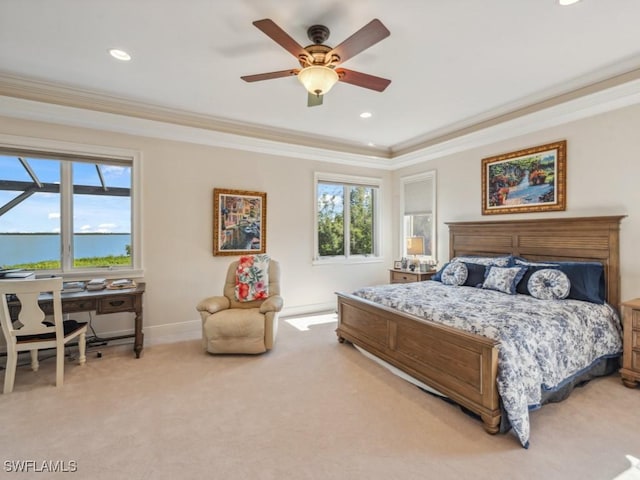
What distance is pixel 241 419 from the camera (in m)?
2.29

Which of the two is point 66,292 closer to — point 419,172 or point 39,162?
point 39,162

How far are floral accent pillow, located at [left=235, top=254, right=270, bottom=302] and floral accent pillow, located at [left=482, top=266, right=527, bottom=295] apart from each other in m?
2.59

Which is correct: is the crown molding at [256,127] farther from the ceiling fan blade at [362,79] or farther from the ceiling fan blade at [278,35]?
the ceiling fan blade at [278,35]

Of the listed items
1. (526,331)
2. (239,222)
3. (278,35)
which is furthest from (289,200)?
(526,331)

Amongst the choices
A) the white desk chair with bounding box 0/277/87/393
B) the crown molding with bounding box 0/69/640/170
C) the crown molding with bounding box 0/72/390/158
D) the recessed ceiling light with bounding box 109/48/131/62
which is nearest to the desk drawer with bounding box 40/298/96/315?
the white desk chair with bounding box 0/277/87/393

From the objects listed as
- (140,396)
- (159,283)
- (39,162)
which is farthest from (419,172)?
(39,162)

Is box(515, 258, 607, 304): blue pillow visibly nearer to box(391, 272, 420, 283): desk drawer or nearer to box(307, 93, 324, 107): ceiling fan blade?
box(391, 272, 420, 283): desk drawer

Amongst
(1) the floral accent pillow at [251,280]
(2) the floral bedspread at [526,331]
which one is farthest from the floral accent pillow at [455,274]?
(1) the floral accent pillow at [251,280]

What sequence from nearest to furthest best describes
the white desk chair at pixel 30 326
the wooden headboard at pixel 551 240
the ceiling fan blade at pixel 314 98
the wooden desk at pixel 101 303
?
1. the ceiling fan blade at pixel 314 98
2. the white desk chair at pixel 30 326
3. the wooden desk at pixel 101 303
4. the wooden headboard at pixel 551 240

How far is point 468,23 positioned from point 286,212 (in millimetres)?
3341

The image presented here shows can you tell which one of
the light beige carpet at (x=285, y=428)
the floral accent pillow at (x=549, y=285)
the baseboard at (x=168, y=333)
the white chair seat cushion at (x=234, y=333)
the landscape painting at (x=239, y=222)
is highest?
the landscape painting at (x=239, y=222)

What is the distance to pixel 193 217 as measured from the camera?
4324mm

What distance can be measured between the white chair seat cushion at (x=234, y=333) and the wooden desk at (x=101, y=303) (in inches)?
29.1

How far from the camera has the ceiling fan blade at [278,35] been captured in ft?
6.17
